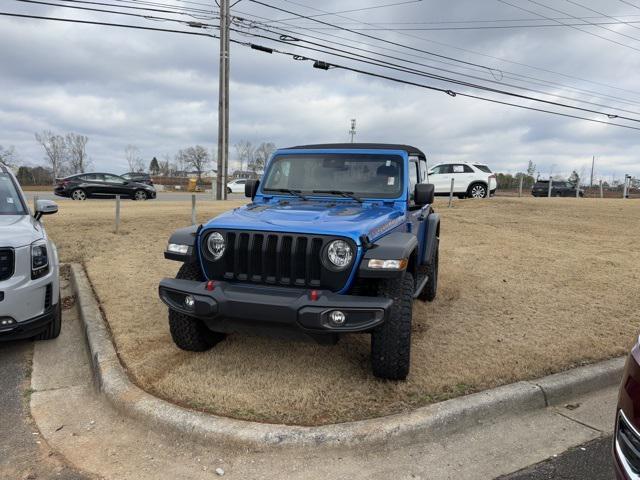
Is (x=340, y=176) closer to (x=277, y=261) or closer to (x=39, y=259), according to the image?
(x=277, y=261)

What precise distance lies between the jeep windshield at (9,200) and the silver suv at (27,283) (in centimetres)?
22

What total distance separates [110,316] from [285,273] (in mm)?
2431

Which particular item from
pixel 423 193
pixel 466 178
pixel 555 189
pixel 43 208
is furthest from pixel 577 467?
pixel 555 189

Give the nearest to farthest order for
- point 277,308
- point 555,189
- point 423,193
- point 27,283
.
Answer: point 277,308 < point 27,283 < point 423,193 < point 555,189

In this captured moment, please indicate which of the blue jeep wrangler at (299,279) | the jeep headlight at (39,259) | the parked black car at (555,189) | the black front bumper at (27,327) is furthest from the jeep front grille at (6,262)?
the parked black car at (555,189)

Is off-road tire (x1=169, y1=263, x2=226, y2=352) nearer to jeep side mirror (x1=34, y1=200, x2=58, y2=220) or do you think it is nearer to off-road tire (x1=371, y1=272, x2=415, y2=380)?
off-road tire (x1=371, y1=272, x2=415, y2=380)

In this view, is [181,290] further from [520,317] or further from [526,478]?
[520,317]

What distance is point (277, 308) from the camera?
321cm

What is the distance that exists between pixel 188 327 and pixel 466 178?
1756 cm

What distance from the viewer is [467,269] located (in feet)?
24.5

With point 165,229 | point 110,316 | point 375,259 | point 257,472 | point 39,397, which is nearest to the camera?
point 257,472

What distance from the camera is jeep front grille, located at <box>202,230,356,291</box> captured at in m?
3.40

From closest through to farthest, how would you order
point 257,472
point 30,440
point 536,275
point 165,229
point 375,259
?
point 257,472 → point 30,440 → point 375,259 → point 536,275 → point 165,229

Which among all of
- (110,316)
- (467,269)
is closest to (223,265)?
(110,316)
